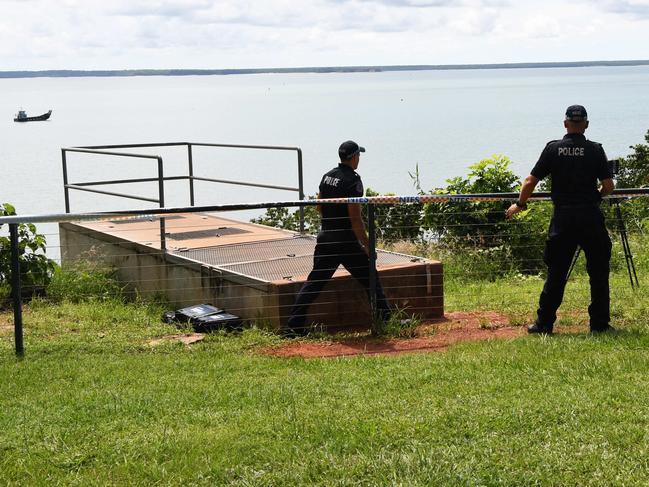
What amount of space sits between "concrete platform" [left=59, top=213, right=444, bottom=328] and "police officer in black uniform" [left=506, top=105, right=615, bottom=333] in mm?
1886

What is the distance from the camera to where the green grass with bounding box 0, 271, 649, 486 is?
17.6 feet

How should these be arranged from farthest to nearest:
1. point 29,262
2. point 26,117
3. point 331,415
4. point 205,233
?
point 26,117 → point 205,233 → point 29,262 → point 331,415

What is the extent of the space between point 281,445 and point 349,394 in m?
1.04

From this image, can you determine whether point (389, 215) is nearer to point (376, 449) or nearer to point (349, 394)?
point (349, 394)

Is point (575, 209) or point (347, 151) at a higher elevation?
point (347, 151)

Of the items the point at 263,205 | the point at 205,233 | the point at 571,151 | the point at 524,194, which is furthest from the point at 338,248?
the point at 205,233

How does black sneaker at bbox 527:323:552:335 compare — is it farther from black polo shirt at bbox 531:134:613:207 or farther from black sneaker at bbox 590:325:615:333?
black polo shirt at bbox 531:134:613:207

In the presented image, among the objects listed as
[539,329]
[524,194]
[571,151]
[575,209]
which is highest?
[571,151]

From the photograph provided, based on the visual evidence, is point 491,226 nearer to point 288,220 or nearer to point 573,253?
point 288,220

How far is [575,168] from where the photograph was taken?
8.41 m

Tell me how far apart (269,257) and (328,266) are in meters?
2.00

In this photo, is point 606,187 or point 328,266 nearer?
point 606,187

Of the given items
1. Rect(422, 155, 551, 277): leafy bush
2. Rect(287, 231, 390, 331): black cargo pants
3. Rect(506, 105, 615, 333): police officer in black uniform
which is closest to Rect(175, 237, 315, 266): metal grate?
Rect(287, 231, 390, 331): black cargo pants

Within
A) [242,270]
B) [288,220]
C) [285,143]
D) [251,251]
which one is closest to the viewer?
[242,270]
